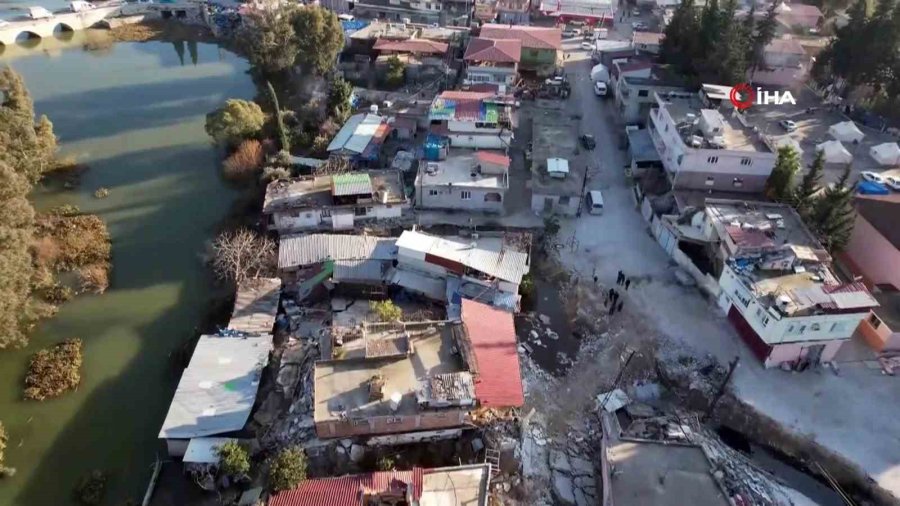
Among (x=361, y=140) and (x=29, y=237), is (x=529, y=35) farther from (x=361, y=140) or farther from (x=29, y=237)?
(x=29, y=237)

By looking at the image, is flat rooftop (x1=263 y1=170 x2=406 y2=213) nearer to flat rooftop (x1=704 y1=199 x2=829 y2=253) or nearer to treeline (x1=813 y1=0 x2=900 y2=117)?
flat rooftop (x1=704 y1=199 x2=829 y2=253)

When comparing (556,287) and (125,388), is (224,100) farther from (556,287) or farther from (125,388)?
(556,287)

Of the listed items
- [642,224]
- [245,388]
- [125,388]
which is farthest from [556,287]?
[125,388]

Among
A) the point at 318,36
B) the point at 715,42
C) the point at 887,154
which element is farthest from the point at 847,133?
the point at 318,36

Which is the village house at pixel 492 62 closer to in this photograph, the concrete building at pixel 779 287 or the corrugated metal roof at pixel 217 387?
the concrete building at pixel 779 287

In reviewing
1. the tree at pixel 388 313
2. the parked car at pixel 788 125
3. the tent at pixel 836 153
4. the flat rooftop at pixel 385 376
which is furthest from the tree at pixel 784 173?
the tree at pixel 388 313

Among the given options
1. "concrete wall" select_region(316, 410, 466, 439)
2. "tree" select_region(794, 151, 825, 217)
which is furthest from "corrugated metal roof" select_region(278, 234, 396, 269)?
"tree" select_region(794, 151, 825, 217)
